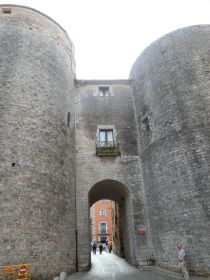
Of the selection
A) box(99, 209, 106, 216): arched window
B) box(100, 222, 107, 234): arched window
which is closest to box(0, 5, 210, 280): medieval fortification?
box(100, 222, 107, 234): arched window

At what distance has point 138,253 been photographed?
12.8 metres

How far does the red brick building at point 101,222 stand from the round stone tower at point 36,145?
33.1m

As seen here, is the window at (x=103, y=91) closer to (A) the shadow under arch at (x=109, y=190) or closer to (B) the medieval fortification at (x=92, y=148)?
(B) the medieval fortification at (x=92, y=148)

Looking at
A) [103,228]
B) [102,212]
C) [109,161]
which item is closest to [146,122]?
[109,161]

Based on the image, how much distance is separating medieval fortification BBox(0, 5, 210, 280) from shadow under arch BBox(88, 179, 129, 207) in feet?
0.40

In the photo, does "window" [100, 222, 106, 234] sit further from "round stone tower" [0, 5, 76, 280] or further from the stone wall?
"round stone tower" [0, 5, 76, 280]

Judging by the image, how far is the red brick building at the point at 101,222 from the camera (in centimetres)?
4375

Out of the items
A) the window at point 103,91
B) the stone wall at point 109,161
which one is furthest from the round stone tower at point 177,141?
the window at point 103,91

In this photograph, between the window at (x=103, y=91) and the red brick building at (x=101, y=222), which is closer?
the window at (x=103, y=91)

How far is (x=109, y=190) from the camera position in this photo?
16141mm

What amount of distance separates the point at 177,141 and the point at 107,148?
423 centimetres

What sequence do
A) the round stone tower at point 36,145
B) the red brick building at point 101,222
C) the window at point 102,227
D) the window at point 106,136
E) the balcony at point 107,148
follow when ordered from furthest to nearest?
the window at point 102,227
the red brick building at point 101,222
the window at point 106,136
the balcony at point 107,148
the round stone tower at point 36,145

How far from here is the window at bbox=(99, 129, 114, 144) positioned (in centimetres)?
1549

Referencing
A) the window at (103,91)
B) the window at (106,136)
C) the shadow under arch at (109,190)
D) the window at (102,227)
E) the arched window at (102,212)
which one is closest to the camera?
the shadow under arch at (109,190)
